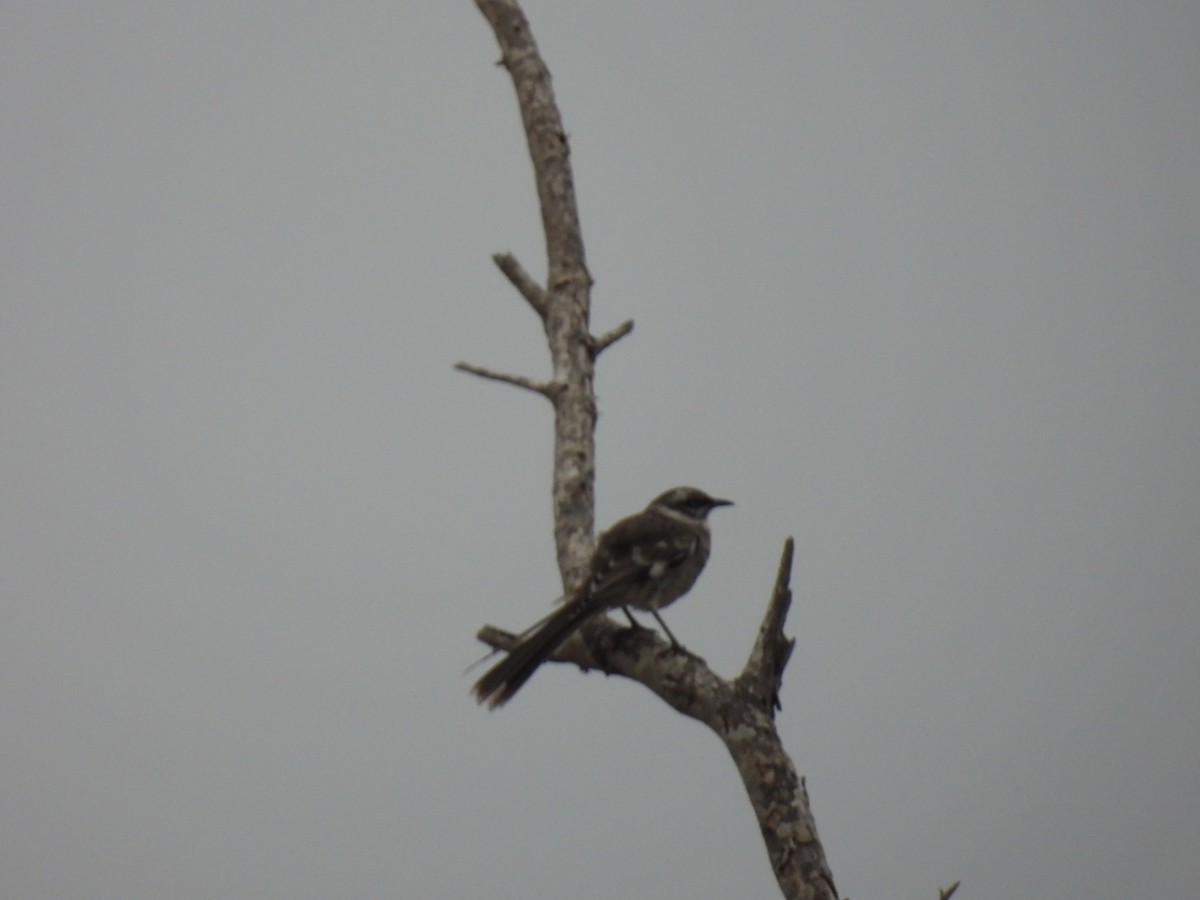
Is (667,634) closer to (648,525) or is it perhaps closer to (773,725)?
(648,525)

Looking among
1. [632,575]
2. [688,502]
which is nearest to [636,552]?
[632,575]

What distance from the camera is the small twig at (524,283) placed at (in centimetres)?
756

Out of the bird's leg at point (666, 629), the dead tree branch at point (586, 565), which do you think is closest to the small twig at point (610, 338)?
the dead tree branch at point (586, 565)

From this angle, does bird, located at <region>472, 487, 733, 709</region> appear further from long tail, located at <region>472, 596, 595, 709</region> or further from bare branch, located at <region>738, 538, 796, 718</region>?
bare branch, located at <region>738, 538, 796, 718</region>

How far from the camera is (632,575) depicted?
674cm

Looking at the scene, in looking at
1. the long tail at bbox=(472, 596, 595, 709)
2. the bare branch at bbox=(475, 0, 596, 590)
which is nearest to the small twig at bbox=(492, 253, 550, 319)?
the bare branch at bbox=(475, 0, 596, 590)

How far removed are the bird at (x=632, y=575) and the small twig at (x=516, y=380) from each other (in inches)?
31.8

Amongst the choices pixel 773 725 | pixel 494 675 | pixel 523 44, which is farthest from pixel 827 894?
pixel 523 44

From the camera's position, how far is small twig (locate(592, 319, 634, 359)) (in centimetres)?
735

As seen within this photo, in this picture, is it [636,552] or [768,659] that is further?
[636,552]

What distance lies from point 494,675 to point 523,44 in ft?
12.9

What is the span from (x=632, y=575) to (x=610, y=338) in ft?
4.61

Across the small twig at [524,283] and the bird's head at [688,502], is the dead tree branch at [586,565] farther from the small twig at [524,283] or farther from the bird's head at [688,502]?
the bird's head at [688,502]

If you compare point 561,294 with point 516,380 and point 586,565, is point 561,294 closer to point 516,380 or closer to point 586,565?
point 516,380
